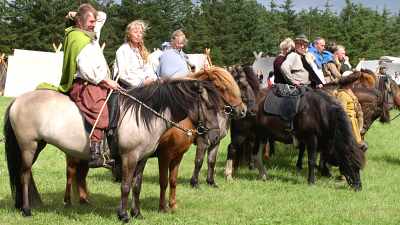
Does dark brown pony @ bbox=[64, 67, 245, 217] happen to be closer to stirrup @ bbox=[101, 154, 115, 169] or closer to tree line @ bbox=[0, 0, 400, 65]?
stirrup @ bbox=[101, 154, 115, 169]

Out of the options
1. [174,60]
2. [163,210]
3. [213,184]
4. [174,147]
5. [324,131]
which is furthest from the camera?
[324,131]

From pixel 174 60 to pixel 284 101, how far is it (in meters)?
2.58

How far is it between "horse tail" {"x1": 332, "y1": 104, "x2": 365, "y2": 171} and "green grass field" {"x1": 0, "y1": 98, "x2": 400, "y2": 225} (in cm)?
49

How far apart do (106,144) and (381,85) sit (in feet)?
24.5

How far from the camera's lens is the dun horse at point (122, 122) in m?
6.46


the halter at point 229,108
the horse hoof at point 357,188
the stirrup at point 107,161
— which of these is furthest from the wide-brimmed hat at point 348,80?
the stirrup at point 107,161

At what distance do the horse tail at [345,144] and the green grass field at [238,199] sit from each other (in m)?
0.49

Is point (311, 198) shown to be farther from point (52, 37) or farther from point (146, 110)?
point (52, 37)

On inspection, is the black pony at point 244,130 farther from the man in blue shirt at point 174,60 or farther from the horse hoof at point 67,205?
the horse hoof at point 67,205

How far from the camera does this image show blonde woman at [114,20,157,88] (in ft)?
24.4

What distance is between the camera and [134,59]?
24.6ft

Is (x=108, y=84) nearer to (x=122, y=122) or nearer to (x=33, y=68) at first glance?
(x=122, y=122)

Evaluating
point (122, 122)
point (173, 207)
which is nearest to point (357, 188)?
point (173, 207)

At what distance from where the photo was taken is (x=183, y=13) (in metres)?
64.2
